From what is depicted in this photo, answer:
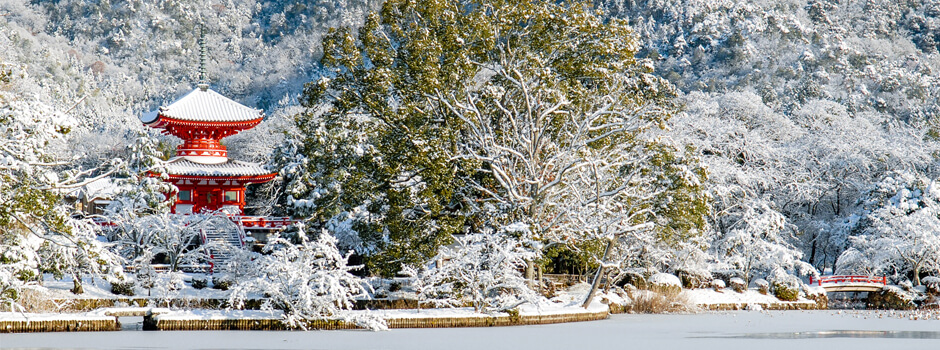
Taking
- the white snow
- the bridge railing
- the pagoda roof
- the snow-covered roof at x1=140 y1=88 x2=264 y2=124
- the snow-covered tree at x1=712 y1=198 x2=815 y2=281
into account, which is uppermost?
the snow-covered roof at x1=140 y1=88 x2=264 y2=124

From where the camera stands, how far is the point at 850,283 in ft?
94.4

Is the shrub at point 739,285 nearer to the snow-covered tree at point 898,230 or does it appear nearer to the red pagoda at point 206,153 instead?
the snow-covered tree at point 898,230

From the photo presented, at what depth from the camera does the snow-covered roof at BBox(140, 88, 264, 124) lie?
33219 mm

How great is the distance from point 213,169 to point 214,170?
15 cm

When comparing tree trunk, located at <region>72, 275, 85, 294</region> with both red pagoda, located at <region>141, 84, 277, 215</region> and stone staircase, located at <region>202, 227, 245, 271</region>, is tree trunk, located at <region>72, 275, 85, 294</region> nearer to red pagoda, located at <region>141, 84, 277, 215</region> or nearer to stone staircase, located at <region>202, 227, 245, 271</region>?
stone staircase, located at <region>202, 227, 245, 271</region>

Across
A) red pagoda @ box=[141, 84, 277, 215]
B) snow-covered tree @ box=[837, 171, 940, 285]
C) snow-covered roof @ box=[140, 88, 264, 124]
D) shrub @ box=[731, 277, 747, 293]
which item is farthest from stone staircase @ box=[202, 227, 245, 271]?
snow-covered tree @ box=[837, 171, 940, 285]

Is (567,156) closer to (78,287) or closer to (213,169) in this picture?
(78,287)

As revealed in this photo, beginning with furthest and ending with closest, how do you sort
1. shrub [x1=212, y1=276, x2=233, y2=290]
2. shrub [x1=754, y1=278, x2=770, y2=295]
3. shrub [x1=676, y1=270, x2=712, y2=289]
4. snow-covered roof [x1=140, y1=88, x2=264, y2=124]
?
snow-covered roof [x1=140, y1=88, x2=264, y2=124], shrub [x1=754, y1=278, x2=770, y2=295], shrub [x1=676, y1=270, x2=712, y2=289], shrub [x1=212, y1=276, x2=233, y2=290]

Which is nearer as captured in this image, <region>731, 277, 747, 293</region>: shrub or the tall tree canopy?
the tall tree canopy

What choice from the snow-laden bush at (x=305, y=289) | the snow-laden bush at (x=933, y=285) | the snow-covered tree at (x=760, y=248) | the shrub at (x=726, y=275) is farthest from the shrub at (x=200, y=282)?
the snow-laden bush at (x=933, y=285)

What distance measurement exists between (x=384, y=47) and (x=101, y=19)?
8999cm

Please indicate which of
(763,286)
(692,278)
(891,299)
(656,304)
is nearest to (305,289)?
(656,304)

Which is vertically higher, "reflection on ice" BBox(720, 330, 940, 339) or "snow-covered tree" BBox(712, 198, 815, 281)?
"snow-covered tree" BBox(712, 198, 815, 281)

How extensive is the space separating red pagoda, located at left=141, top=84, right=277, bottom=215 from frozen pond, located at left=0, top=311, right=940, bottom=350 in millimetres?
17853
